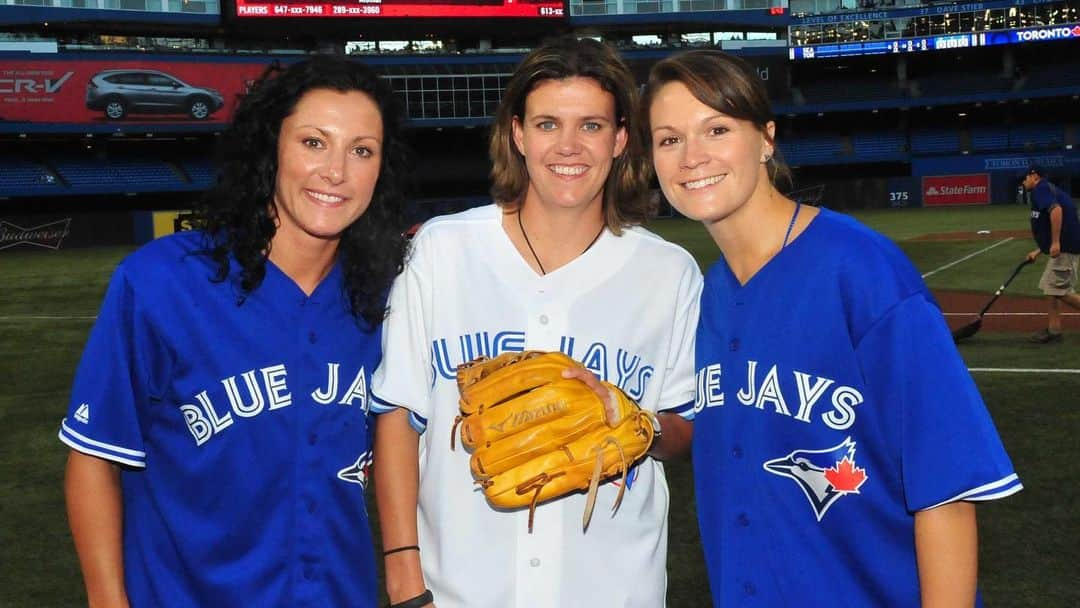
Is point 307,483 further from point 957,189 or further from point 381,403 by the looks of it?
point 957,189

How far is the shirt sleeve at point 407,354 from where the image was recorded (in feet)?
9.78

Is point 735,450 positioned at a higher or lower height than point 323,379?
lower

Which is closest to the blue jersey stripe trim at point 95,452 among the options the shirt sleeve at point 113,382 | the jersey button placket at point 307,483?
the shirt sleeve at point 113,382

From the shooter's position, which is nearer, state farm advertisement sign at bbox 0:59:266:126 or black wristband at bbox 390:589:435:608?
black wristband at bbox 390:589:435:608

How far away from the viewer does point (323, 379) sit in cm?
296

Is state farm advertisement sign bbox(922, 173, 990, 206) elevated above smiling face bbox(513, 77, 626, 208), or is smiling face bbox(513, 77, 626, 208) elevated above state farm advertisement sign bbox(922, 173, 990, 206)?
state farm advertisement sign bbox(922, 173, 990, 206)

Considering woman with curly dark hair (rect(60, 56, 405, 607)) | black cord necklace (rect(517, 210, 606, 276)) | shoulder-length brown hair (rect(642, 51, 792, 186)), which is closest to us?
shoulder-length brown hair (rect(642, 51, 792, 186))

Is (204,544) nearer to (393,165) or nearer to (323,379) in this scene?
A: (323,379)

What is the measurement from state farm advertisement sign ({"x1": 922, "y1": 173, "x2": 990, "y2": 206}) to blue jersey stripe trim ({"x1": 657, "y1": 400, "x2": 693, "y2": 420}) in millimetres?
46374

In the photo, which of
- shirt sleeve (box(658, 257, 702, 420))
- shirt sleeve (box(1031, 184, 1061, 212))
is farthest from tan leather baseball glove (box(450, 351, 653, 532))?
shirt sleeve (box(1031, 184, 1061, 212))

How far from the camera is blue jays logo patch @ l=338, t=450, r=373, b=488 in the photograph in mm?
2998

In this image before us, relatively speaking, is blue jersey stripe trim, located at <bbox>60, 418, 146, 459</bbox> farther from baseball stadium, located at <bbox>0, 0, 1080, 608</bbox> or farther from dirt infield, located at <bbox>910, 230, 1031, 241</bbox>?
dirt infield, located at <bbox>910, 230, 1031, 241</bbox>

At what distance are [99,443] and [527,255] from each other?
53.6 inches

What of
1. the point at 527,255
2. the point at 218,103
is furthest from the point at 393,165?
the point at 218,103
